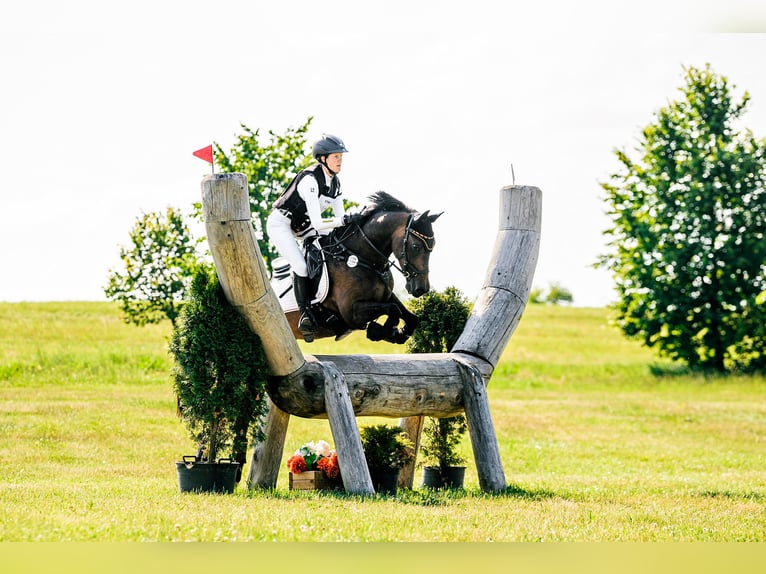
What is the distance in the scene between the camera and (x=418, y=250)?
961cm

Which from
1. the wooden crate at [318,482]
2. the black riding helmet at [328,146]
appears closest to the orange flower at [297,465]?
the wooden crate at [318,482]

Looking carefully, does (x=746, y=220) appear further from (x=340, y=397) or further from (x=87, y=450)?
(x=340, y=397)

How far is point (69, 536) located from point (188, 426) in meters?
2.89

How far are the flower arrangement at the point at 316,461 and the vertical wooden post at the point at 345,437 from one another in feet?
2.01

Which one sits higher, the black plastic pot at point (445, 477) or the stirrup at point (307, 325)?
the stirrup at point (307, 325)

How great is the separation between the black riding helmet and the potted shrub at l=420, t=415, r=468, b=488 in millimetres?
3794

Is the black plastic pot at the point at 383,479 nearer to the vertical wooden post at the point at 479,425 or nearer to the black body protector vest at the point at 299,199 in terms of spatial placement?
the vertical wooden post at the point at 479,425

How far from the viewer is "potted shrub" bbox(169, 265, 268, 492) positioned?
945 cm

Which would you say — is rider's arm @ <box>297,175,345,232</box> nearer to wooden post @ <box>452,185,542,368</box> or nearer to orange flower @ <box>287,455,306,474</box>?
wooden post @ <box>452,185,542,368</box>

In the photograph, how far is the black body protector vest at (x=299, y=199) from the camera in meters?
10.1

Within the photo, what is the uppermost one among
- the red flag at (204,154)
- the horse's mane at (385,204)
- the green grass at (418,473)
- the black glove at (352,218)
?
the red flag at (204,154)

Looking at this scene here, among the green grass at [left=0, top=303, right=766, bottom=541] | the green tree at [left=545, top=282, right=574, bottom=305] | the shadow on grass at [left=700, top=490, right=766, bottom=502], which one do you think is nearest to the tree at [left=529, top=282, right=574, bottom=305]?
the green tree at [left=545, top=282, right=574, bottom=305]

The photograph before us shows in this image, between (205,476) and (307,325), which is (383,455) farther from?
(205,476)

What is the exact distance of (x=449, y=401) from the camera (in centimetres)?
1076
